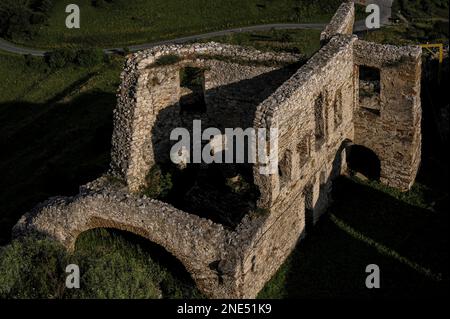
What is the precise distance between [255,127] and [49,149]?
19081mm

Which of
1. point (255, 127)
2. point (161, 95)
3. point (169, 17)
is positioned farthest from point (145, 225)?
point (169, 17)

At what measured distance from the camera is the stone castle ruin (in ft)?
60.5

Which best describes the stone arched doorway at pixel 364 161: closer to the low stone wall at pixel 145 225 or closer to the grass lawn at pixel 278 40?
the low stone wall at pixel 145 225

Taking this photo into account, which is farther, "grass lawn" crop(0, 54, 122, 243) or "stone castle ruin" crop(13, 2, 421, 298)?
→ "grass lawn" crop(0, 54, 122, 243)

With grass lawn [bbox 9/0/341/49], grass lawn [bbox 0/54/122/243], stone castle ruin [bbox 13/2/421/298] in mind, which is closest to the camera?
stone castle ruin [bbox 13/2/421/298]

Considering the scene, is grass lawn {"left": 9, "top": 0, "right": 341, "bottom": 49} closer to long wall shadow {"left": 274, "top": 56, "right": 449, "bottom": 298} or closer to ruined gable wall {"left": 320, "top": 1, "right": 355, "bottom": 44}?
ruined gable wall {"left": 320, "top": 1, "right": 355, "bottom": 44}

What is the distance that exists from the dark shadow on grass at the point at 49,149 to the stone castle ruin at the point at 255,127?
5.52 metres

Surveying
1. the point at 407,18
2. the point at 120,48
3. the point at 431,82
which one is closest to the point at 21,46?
the point at 120,48

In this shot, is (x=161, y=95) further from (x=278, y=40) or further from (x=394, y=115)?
(x=278, y=40)

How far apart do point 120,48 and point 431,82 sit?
24.3 meters

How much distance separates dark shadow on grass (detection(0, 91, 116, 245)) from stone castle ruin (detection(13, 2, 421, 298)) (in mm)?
5524

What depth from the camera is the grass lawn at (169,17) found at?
48.2 metres

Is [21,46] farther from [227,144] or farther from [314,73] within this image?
[314,73]

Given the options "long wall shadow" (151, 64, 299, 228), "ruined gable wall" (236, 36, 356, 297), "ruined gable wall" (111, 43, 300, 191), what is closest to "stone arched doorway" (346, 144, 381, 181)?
"ruined gable wall" (236, 36, 356, 297)
